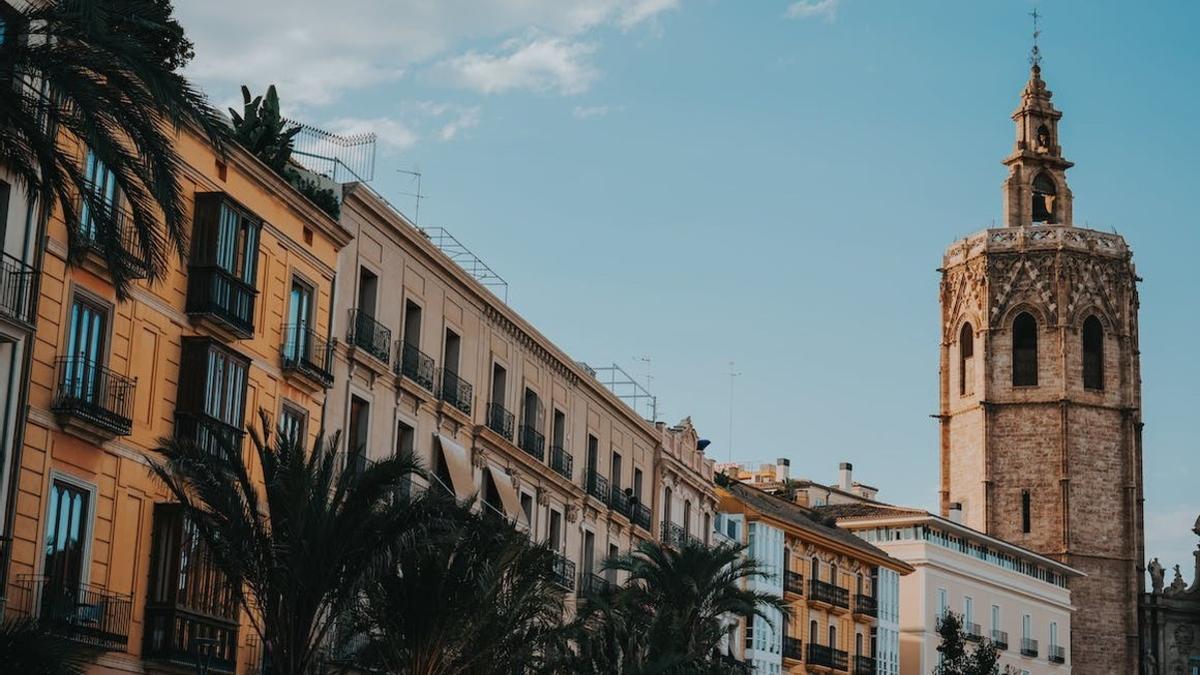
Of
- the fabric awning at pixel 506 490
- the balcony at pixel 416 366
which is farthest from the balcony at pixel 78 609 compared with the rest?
the fabric awning at pixel 506 490

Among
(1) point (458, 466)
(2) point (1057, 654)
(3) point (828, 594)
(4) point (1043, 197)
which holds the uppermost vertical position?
(4) point (1043, 197)

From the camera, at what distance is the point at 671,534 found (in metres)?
58.1

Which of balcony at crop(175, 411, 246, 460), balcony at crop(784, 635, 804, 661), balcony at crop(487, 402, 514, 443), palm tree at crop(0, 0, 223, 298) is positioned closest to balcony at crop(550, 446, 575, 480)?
balcony at crop(487, 402, 514, 443)

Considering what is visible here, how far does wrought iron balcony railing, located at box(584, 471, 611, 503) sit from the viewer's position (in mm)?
51750

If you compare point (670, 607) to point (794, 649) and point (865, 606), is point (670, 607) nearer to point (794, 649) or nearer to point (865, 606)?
point (794, 649)

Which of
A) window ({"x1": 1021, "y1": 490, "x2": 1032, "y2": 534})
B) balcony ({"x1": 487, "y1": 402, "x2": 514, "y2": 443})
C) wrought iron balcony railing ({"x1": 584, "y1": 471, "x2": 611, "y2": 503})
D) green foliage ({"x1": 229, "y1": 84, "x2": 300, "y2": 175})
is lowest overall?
wrought iron balcony railing ({"x1": 584, "y1": 471, "x2": 611, "y2": 503})

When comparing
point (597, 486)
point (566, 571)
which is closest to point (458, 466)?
point (566, 571)

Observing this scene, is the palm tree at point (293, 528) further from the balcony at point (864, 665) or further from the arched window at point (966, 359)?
the arched window at point (966, 359)

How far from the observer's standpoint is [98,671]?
28.8 metres

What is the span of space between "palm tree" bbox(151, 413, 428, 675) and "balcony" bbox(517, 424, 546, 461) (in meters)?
20.0

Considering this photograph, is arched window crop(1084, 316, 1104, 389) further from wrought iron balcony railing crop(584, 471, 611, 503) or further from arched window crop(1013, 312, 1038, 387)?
wrought iron balcony railing crop(584, 471, 611, 503)

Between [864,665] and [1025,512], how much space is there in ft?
108

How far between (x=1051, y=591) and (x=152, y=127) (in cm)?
7918

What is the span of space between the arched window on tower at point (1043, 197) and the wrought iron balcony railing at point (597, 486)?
66.2m
